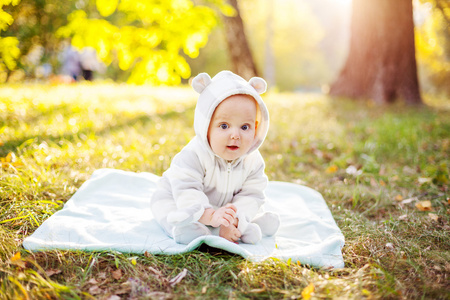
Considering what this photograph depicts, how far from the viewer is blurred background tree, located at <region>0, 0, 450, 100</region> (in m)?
4.49

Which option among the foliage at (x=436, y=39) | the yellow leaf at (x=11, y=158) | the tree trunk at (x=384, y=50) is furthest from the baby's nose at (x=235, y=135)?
the foliage at (x=436, y=39)

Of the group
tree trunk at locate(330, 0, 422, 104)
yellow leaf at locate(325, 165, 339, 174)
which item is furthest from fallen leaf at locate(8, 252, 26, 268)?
tree trunk at locate(330, 0, 422, 104)

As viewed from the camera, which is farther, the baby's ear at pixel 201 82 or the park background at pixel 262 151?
the baby's ear at pixel 201 82

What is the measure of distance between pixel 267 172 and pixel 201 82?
1816 millimetres

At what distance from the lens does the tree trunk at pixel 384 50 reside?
24.5 ft

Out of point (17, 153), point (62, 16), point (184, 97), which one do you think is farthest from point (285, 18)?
point (17, 153)

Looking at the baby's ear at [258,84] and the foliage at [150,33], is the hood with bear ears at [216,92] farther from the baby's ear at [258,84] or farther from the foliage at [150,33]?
the foliage at [150,33]

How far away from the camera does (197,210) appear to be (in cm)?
212

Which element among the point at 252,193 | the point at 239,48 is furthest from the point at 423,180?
the point at 239,48

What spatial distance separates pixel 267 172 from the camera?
378 centimetres

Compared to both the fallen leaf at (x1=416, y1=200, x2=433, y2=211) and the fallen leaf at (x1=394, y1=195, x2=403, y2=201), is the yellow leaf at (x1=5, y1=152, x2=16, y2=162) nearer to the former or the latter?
the fallen leaf at (x1=394, y1=195, x2=403, y2=201)

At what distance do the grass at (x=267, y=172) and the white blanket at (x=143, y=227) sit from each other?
0.08 meters

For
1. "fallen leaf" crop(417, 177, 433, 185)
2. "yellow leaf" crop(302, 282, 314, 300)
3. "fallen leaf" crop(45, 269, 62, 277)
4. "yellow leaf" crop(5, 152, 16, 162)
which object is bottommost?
"fallen leaf" crop(417, 177, 433, 185)

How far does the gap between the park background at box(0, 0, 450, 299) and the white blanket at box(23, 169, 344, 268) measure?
78 mm
